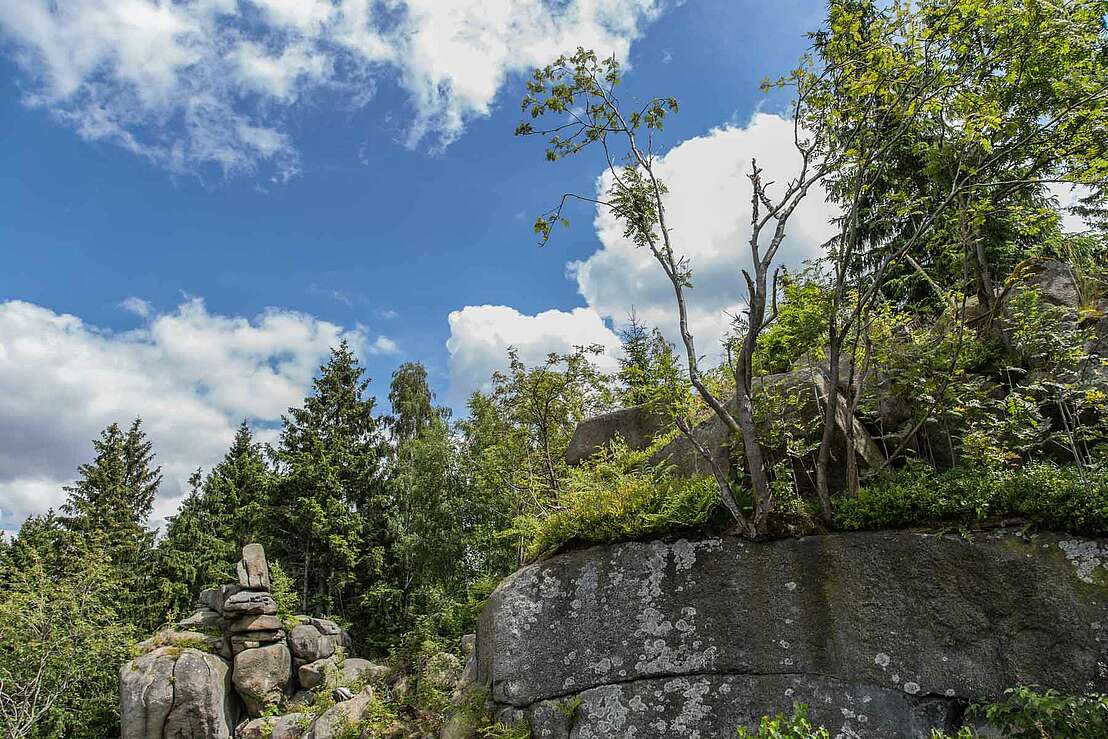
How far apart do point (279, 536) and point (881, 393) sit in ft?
77.0

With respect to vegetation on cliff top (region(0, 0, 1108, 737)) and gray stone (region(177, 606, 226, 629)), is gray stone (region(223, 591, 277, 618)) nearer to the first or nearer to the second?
gray stone (region(177, 606, 226, 629))

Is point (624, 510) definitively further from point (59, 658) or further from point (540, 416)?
point (59, 658)

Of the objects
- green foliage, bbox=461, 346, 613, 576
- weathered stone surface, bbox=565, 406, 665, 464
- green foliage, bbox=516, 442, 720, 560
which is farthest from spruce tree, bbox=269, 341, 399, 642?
green foliage, bbox=516, 442, 720, 560

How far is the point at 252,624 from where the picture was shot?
52.6 feet

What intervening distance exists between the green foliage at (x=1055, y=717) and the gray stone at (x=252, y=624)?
16817 mm

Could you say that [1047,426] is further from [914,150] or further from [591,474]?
[914,150]

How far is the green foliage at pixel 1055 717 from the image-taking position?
3.52 meters

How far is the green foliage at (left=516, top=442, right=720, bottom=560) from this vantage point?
620 centimetres

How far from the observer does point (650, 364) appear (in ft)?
22.0

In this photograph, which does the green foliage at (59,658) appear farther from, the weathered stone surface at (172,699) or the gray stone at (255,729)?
the gray stone at (255,729)

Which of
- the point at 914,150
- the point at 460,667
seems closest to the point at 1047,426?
the point at 914,150

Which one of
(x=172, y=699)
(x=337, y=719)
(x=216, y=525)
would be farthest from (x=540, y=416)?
(x=216, y=525)

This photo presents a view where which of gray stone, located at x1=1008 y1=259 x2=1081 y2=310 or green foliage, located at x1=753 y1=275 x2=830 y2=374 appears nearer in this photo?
green foliage, located at x1=753 y1=275 x2=830 y2=374

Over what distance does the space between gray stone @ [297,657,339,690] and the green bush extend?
574 inches
